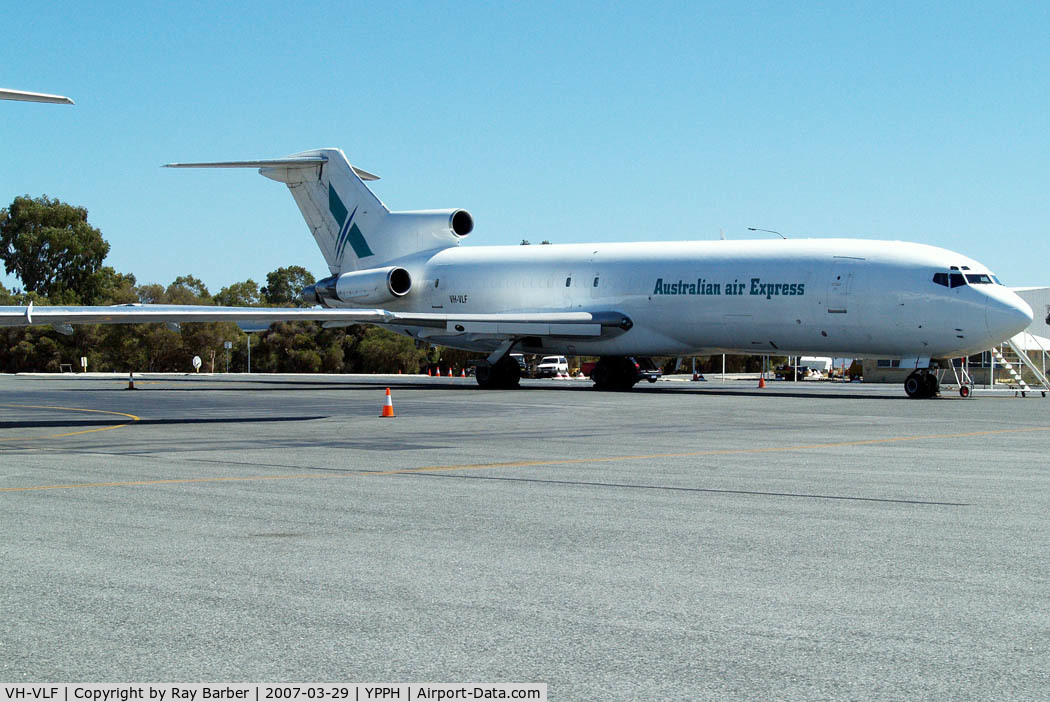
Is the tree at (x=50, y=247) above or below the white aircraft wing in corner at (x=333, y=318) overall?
above

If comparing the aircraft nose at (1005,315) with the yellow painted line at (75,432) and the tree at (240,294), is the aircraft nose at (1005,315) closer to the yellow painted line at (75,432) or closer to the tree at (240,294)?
the yellow painted line at (75,432)

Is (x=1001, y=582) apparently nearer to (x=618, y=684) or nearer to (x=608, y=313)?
(x=618, y=684)

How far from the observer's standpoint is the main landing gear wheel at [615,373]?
1581 inches

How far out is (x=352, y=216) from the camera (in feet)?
155

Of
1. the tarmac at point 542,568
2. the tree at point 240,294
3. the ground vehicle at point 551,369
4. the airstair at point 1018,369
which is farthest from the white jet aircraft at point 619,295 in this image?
the tree at point 240,294

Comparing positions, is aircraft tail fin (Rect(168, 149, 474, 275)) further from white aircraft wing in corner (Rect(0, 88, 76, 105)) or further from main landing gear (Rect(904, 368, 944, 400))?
white aircraft wing in corner (Rect(0, 88, 76, 105))

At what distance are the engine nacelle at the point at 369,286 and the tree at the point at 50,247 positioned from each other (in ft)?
245

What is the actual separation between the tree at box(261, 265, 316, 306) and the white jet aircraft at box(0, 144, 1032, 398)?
89490 millimetres

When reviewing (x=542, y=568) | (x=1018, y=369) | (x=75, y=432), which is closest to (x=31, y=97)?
(x=75, y=432)

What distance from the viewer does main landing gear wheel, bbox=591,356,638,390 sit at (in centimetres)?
4016

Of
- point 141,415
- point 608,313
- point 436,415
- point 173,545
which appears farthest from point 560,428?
point 608,313

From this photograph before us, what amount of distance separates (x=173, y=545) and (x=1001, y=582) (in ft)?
16.5

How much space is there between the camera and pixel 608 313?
1527 inches
